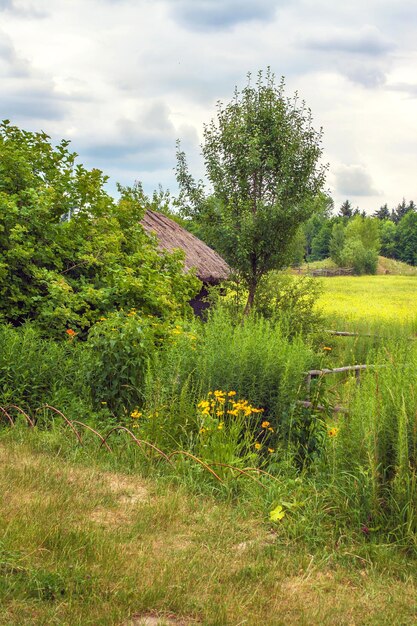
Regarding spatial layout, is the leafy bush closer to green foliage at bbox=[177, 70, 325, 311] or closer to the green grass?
the green grass

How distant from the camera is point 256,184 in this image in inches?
568

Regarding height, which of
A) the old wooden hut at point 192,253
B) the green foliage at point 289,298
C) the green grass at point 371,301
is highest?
the old wooden hut at point 192,253

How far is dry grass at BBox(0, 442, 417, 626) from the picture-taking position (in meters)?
3.36

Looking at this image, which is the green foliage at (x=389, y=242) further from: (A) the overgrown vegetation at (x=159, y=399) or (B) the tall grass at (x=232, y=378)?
(B) the tall grass at (x=232, y=378)

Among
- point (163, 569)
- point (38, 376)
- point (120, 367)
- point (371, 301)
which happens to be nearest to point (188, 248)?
point (38, 376)

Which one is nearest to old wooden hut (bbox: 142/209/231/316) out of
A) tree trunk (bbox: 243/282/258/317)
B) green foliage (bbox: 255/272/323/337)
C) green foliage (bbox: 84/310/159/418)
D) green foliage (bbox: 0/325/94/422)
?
tree trunk (bbox: 243/282/258/317)

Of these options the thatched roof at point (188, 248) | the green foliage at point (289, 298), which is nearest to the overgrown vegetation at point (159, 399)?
the green foliage at point (289, 298)

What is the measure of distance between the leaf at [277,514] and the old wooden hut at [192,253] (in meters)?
10.4

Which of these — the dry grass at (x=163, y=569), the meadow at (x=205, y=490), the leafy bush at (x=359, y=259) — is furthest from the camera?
the leafy bush at (x=359, y=259)

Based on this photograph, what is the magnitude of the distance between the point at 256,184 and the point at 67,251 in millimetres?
5471

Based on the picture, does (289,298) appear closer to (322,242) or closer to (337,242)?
(337,242)

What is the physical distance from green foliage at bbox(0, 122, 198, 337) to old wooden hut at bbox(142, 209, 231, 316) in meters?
3.38

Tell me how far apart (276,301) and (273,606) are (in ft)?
35.8

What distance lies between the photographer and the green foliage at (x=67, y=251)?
9508 mm
